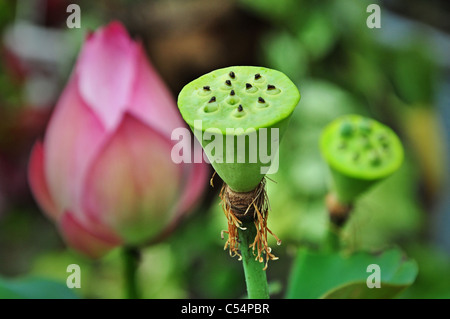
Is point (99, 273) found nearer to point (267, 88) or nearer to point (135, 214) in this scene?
point (135, 214)

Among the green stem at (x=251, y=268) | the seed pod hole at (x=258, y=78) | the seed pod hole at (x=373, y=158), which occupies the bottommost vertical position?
the green stem at (x=251, y=268)

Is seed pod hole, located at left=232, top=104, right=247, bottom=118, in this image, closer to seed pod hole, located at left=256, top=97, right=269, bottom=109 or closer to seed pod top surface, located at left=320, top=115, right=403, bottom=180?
seed pod hole, located at left=256, top=97, right=269, bottom=109

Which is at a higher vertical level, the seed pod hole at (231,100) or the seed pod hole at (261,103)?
the seed pod hole at (231,100)

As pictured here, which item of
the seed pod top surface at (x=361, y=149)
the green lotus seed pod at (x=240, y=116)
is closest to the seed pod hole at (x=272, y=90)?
the green lotus seed pod at (x=240, y=116)

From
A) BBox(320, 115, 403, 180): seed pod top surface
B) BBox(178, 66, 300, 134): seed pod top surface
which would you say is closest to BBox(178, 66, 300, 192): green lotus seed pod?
BBox(178, 66, 300, 134): seed pod top surface

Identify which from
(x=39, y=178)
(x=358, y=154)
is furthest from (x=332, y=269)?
(x=39, y=178)

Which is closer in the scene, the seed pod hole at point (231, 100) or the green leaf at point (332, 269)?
the seed pod hole at point (231, 100)

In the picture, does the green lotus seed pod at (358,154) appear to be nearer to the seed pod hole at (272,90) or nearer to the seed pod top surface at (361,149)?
the seed pod top surface at (361,149)
